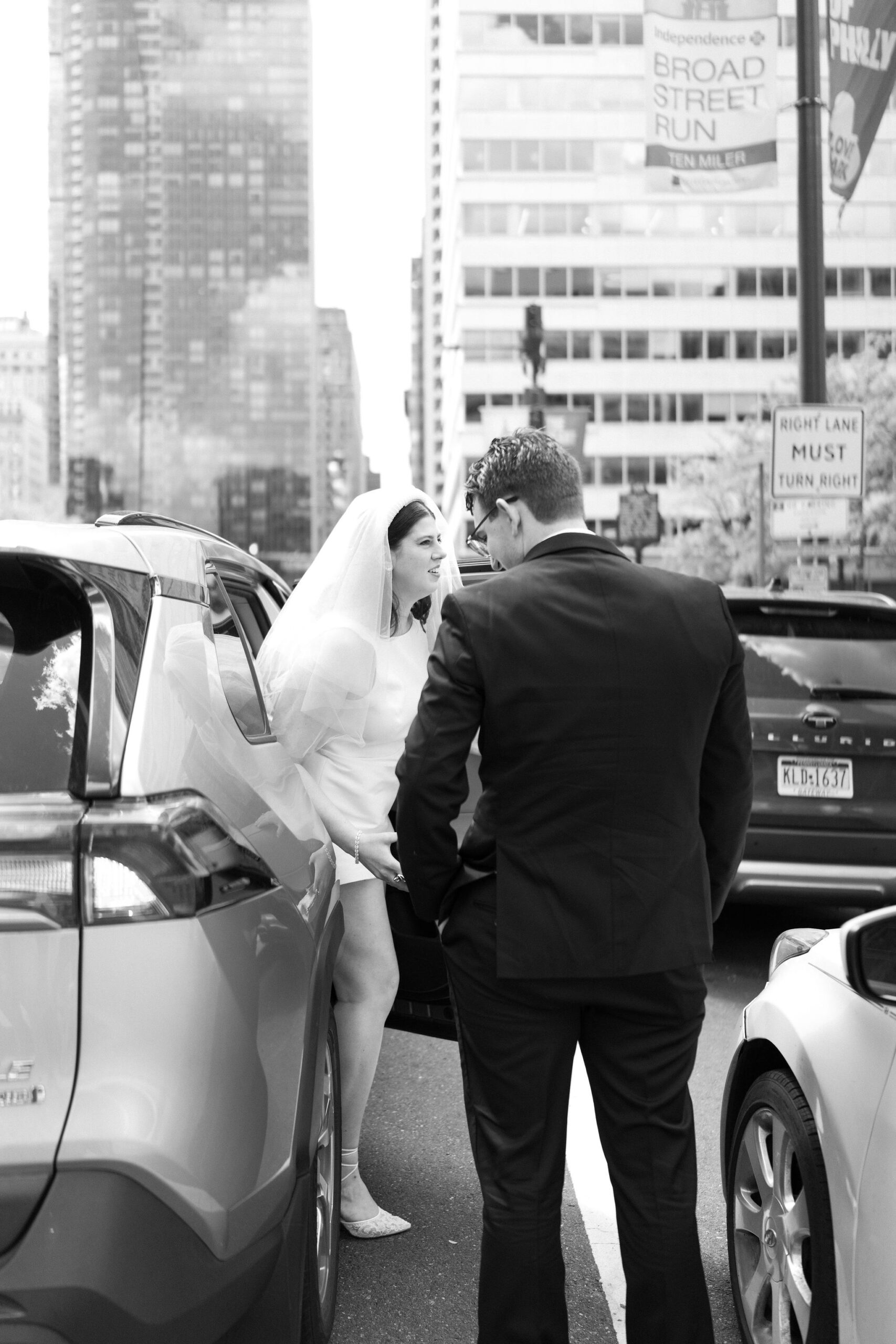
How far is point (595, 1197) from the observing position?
13.0 feet

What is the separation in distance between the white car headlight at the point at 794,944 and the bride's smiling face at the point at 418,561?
50.6 inches

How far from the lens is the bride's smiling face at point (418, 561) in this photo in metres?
3.60

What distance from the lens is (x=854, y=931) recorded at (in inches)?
84.4

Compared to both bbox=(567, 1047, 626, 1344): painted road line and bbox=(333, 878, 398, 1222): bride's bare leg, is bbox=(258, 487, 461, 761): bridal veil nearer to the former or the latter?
bbox=(333, 878, 398, 1222): bride's bare leg

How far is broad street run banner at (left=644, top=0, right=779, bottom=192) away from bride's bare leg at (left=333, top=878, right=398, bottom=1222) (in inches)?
354

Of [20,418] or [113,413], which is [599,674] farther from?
[113,413]

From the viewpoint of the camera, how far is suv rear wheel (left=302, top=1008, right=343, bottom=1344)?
256 centimetres

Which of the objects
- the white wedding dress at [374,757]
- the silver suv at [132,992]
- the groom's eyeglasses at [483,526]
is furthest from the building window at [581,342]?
the silver suv at [132,992]

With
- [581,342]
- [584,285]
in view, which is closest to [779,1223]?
[581,342]

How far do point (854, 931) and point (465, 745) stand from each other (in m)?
0.73

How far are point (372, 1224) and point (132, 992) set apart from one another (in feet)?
6.65

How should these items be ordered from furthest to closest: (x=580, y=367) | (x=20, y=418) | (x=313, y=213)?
1. (x=313, y=213)
2. (x=20, y=418)
3. (x=580, y=367)

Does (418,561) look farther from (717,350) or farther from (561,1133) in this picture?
(717,350)

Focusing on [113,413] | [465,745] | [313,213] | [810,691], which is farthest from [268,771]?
[313,213]
